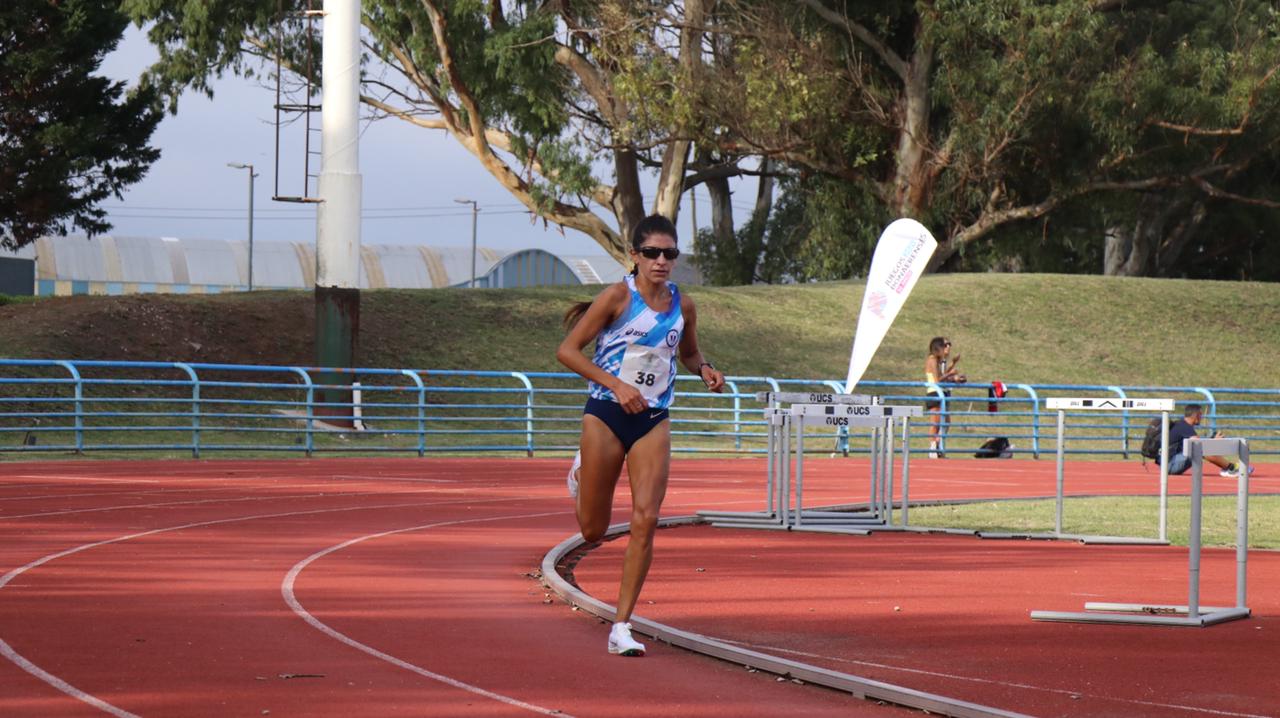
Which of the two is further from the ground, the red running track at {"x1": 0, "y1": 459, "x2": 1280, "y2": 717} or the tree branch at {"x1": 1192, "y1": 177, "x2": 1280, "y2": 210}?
the tree branch at {"x1": 1192, "y1": 177, "x2": 1280, "y2": 210}

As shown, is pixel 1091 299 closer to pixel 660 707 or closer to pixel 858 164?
pixel 858 164

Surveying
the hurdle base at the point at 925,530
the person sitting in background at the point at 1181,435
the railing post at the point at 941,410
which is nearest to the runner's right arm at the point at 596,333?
the hurdle base at the point at 925,530

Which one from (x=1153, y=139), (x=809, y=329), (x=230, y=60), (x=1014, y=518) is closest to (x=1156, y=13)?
(x=1153, y=139)

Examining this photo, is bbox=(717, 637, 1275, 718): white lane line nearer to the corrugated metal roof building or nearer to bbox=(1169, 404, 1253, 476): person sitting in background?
bbox=(1169, 404, 1253, 476): person sitting in background

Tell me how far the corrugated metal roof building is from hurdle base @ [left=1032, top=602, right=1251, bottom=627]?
51473 millimetres

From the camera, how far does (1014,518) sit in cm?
1627

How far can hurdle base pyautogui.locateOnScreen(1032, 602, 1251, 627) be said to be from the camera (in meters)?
8.73

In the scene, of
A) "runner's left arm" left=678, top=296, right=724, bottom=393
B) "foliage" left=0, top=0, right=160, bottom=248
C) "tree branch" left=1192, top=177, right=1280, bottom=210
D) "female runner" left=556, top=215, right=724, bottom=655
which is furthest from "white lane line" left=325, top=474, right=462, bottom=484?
"tree branch" left=1192, top=177, right=1280, bottom=210

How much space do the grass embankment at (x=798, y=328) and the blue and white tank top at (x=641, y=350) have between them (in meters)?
22.9

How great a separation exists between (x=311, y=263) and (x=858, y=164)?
124ft

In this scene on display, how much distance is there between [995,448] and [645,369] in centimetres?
2082

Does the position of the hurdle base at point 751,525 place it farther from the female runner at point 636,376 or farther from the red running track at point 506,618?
the female runner at point 636,376

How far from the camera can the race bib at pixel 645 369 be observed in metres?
7.56

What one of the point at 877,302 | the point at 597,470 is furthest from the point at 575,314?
the point at 877,302
